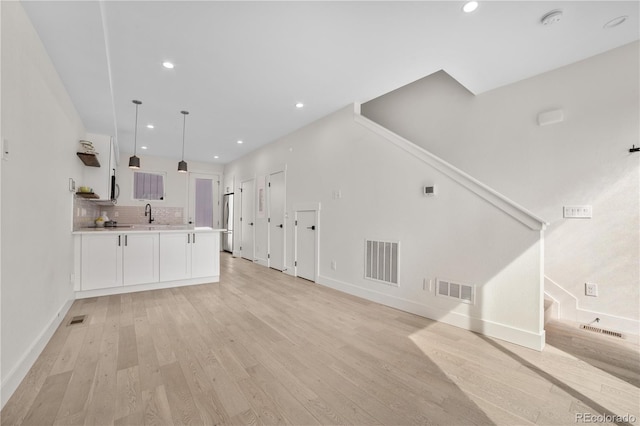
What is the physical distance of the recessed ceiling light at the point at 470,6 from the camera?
213 cm

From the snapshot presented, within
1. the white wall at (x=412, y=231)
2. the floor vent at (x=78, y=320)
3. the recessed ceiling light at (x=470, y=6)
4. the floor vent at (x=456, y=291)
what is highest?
the recessed ceiling light at (x=470, y=6)

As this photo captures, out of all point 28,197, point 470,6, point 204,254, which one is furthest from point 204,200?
point 470,6

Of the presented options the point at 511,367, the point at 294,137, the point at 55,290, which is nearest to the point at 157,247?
the point at 55,290

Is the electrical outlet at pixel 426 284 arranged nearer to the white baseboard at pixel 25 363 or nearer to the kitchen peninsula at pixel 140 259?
the kitchen peninsula at pixel 140 259

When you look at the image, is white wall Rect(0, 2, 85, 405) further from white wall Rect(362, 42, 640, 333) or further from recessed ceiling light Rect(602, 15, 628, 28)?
recessed ceiling light Rect(602, 15, 628, 28)

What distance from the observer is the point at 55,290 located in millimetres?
2801

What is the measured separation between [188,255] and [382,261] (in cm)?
320

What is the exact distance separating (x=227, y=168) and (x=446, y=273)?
24.7 ft

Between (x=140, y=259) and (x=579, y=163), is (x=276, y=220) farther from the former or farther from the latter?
(x=579, y=163)

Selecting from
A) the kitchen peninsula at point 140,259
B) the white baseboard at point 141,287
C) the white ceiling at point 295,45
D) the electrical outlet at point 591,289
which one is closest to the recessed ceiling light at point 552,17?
the white ceiling at point 295,45

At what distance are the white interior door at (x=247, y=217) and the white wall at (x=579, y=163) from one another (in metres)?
4.99

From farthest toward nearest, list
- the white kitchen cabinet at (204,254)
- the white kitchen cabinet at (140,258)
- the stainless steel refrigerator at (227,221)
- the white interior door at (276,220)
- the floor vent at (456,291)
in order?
the stainless steel refrigerator at (227,221) → the white interior door at (276,220) → the white kitchen cabinet at (204,254) → the white kitchen cabinet at (140,258) → the floor vent at (456,291)

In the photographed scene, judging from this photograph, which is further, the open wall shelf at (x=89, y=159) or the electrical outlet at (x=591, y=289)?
the open wall shelf at (x=89, y=159)

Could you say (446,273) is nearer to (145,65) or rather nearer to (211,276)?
(211,276)
